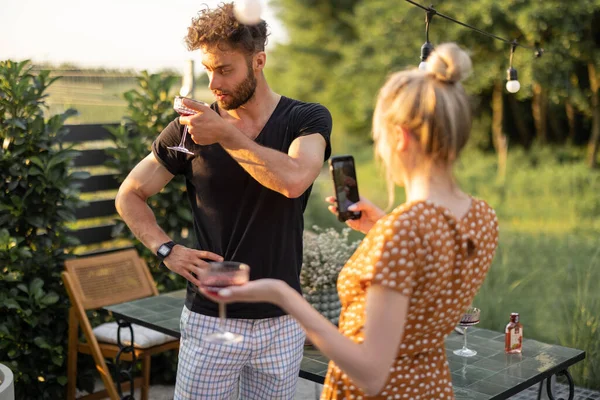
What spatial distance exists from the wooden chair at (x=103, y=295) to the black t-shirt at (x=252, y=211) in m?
1.85

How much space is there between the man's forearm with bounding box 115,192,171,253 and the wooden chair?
1.62 meters

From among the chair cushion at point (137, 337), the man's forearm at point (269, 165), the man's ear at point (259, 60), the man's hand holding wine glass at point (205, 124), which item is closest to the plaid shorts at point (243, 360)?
the man's forearm at point (269, 165)

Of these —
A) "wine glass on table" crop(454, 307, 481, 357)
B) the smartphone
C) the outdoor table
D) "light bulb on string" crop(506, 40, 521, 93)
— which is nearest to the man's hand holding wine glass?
the smartphone

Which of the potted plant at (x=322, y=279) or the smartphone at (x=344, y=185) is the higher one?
the smartphone at (x=344, y=185)

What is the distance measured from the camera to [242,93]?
2332 mm

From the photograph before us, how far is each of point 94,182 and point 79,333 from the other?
1023 mm

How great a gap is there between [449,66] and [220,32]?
942mm

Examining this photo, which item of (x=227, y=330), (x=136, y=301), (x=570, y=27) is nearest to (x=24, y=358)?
(x=136, y=301)

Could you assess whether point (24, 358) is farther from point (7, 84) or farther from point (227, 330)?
point (227, 330)

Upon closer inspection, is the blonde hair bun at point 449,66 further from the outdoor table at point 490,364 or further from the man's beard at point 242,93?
the outdoor table at point 490,364

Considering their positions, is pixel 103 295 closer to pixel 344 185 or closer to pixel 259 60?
pixel 259 60

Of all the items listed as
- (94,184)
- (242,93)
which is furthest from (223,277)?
(94,184)

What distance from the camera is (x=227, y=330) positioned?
2287mm

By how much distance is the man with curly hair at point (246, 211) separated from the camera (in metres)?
2.28
